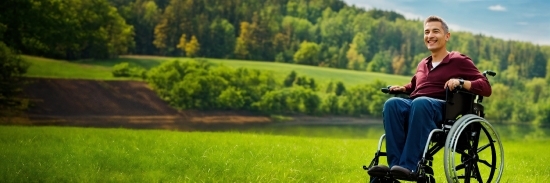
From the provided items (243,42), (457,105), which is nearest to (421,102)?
(457,105)

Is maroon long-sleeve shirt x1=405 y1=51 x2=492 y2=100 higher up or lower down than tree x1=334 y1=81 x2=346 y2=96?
higher up

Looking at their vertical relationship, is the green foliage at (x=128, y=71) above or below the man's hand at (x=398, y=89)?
below

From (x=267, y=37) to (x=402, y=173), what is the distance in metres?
9.52

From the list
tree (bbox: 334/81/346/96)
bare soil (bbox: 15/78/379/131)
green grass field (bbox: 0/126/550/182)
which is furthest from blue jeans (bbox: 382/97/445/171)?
tree (bbox: 334/81/346/96)

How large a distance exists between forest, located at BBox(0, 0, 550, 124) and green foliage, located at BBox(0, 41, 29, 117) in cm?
16

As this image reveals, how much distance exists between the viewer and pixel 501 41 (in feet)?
46.2

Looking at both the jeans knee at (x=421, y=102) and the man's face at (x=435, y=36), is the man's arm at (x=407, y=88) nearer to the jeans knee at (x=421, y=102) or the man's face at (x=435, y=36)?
the man's face at (x=435, y=36)

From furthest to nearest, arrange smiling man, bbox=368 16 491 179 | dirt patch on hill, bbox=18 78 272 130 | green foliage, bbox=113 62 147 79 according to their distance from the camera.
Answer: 1. green foliage, bbox=113 62 147 79
2. dirt patch on hill, bbox=18 78 272 130
3. smiling man, bbox=368 16 491 179

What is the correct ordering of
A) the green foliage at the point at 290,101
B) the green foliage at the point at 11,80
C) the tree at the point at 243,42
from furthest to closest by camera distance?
the tree at the point at 243,42 → the green foliage at the point at 290,101 → the green foliage at the point at 11,80

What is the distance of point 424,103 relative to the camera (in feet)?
9.33

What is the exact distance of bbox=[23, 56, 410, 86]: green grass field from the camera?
9570 millimetres

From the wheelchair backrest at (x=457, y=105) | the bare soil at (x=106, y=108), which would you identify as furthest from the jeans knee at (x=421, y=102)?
the bare soil at (x=106, y=108)

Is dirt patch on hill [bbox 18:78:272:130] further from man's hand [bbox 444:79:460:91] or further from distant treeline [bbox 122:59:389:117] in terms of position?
man's hand [bbox 444:79:460:91]

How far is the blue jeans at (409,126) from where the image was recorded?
9.26 feet
